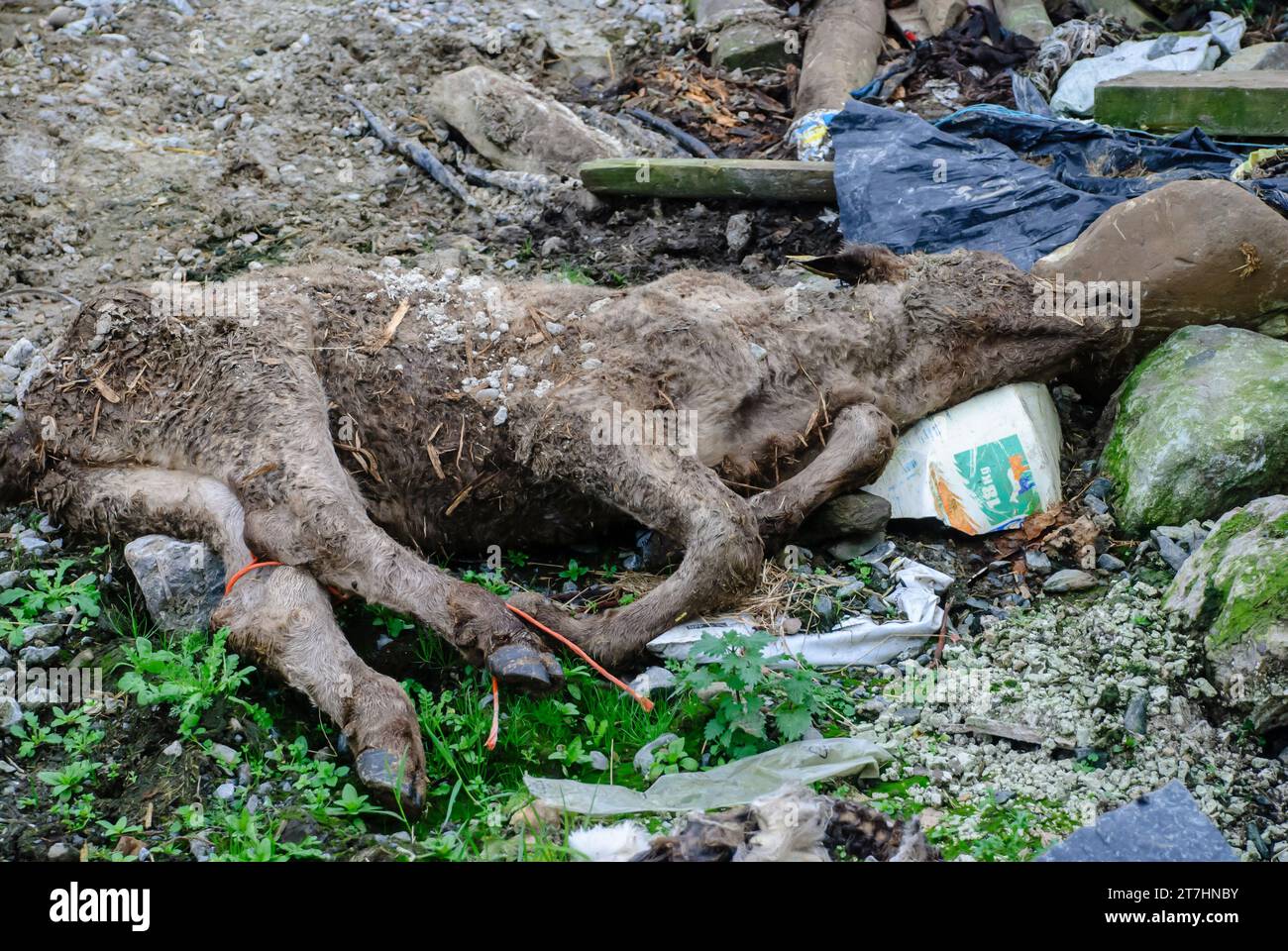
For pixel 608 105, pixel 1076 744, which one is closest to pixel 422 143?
pixel 608 105

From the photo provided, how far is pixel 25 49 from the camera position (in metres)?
8.25

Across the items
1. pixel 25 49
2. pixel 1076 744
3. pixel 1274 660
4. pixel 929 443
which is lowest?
pixel 1076 744

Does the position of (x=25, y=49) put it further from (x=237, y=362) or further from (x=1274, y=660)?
(x=1274, y=660)

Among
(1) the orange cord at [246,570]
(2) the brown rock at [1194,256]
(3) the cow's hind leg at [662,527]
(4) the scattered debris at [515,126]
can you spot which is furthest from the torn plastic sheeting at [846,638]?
(4) the scattered debris at [515,126]

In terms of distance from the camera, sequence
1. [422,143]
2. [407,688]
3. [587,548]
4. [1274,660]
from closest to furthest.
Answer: [1274,660]
[407,688]
[587,548]
[422,143]

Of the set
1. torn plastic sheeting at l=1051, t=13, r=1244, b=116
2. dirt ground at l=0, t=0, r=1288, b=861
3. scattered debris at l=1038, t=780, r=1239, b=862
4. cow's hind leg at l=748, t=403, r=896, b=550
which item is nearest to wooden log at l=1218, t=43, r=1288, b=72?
torn plastic sheeting at l=1051, t=13, r=1244, b=116

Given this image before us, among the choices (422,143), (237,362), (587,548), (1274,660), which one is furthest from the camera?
(422,143)

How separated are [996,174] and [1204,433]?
91.8 inches

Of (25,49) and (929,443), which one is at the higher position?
(25,49)

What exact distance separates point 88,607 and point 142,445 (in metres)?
0.64

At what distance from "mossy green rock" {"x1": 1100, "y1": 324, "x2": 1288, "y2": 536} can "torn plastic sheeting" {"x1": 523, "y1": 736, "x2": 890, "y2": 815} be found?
1.99 metres

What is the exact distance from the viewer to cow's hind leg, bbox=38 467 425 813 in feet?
12.5

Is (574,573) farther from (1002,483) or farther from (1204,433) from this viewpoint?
(1204,433)

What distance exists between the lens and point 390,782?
3.71 meters
